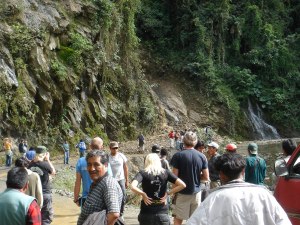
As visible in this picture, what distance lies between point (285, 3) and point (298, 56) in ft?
21.0

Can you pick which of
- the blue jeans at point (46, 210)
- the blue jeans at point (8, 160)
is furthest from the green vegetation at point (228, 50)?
the blue jeans at point (46, 210)

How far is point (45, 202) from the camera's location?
23.8 ft

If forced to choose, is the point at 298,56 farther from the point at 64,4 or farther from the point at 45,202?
the point at 45,202

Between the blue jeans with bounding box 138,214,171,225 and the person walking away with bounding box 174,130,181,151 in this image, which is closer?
the blue jeans with bounding box 138,214,171,225

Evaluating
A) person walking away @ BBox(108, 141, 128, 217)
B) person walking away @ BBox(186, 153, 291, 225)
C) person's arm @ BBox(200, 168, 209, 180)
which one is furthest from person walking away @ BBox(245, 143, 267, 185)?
person walking away @ BBox(186, 153, 291, 225)

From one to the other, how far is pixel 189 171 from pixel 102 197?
263 cm

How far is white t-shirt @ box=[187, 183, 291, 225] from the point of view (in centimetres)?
300

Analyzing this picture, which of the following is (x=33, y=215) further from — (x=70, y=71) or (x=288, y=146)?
(x=70, y=71)

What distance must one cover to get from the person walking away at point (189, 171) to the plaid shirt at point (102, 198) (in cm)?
248

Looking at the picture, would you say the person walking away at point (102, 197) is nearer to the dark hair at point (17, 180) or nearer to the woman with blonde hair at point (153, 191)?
the dark hair at point (17, 180)

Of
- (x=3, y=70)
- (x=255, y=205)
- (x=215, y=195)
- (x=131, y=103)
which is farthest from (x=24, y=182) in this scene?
(x=131, y=103)

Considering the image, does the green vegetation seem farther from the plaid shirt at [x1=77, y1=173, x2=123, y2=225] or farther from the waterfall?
the plaid shirt at [x1=77, y1=173, x2=123, y2=225]

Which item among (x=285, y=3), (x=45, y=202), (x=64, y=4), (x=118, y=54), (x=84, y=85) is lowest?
Answer: (x=45, y=202)

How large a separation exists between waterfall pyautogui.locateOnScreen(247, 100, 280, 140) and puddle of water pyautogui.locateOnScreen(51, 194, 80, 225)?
2668 centimetres
